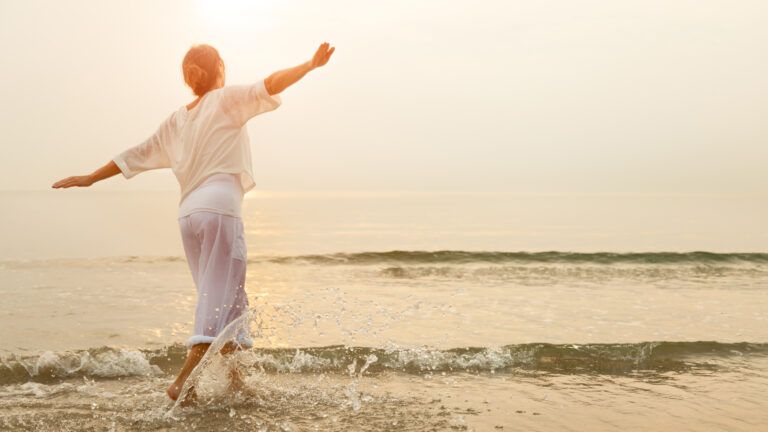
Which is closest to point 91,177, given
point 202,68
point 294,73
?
point 202,68

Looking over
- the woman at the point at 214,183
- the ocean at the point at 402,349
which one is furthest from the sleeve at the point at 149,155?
the ocean at the point at 402,349

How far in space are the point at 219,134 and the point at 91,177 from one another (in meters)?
0.98

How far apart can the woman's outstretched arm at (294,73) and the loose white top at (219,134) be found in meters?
0.06

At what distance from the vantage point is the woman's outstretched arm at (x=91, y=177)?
494cm

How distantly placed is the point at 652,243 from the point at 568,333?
18112mm

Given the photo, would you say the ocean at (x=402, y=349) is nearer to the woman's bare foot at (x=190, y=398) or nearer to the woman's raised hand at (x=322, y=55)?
the woman's bare foot at (x=190, y=398)

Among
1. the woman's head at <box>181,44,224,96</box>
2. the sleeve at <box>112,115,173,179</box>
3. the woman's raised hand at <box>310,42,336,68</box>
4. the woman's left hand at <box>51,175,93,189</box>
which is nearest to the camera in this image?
the woman's raised hand at <box>310,42,336,68</box>

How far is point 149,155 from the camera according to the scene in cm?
514

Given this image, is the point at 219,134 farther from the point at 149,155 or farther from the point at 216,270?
the point at 216,270

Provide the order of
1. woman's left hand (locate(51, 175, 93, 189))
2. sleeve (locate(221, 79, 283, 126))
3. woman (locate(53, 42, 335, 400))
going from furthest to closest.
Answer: woman's left hand (locate(51, 175, 93, 189)) < woman (locate(53, 42, 335, 400)) < sleeve (locate(221, 79, 283, 126))

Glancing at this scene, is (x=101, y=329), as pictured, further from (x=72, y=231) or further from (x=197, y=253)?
(x=72, y=231)

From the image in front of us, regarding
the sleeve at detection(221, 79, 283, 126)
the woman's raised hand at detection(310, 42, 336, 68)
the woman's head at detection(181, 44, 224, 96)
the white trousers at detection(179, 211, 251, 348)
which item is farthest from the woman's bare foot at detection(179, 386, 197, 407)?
the woman's raised hand at detection(310, 42, 336, 68)

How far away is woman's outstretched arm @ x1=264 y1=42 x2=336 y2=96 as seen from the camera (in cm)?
423

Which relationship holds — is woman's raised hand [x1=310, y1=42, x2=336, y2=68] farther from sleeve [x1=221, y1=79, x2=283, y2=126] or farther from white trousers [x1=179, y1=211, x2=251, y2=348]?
white trousers [x1=179, y1=211, x2=251, y2=348]
